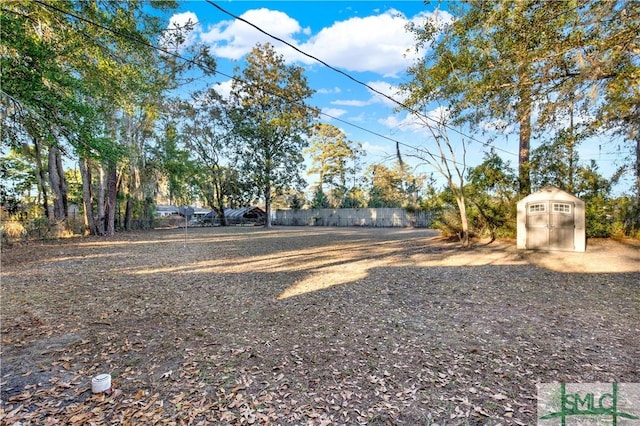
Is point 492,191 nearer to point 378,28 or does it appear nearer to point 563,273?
point 563,273

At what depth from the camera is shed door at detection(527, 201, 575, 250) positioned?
8.78 meters

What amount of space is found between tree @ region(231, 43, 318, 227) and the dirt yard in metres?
16.5

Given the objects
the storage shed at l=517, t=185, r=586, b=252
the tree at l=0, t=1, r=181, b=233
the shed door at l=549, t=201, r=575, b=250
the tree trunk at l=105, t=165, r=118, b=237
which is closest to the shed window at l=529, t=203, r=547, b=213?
the storage shed at l=517, t=185, r=586, b=252

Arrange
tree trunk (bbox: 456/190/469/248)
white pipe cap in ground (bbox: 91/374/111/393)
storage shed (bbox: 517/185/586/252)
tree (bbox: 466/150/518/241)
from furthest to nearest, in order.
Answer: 1. tree (bbox: 466/150/518/241)
2. tree trunk (bbox: 456/190/469/248)
3. storage shed (bbox: 517/185/586/252)
4. white pipe cap in ground (bbox: 91/374/111/393)

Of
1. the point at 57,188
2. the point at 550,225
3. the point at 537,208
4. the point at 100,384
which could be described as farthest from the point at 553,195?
the point at 57,188

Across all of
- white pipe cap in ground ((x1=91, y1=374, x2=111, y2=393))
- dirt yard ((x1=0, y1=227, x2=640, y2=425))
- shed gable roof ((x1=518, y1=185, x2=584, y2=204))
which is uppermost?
shed gable roof ((x1=518, y1=185, x2=584, y2=204))

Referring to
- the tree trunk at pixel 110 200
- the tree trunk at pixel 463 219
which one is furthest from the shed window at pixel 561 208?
the tree trunk at pixel 110 200

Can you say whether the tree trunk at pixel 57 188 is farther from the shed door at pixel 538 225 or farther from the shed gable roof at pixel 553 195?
the shed gable roof at pixel 553 195

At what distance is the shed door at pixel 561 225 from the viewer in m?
→ 8.75

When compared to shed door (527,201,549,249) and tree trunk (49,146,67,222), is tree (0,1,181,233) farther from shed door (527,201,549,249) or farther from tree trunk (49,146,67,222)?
shed door (527,201,549,249)

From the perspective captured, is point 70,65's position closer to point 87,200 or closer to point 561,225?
point 87,200

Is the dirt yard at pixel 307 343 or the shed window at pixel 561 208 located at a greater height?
the shed window at pixel 561 208

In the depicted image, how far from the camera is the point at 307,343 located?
3.19 m

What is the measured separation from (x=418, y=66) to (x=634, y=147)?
6.14 metres
